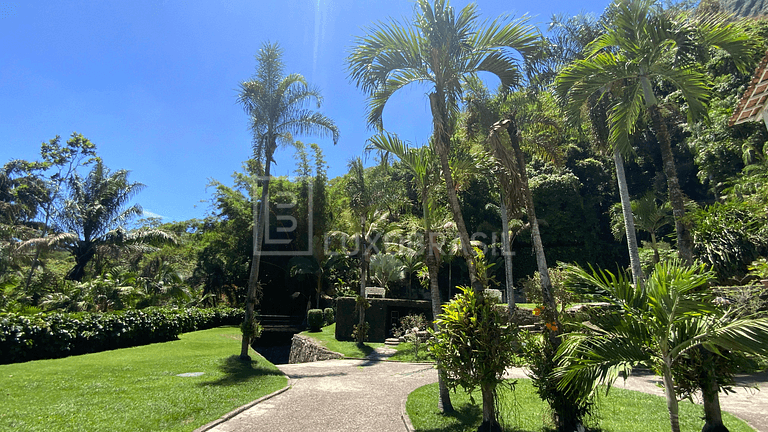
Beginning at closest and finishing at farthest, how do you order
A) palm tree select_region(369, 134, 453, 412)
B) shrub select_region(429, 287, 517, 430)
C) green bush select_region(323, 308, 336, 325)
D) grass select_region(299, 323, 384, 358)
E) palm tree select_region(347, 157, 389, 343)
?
shrub select_region(429, 287, 517, 430)
palm tree select_region(369, 134, 453, 412)
grass select_region(299, 323, 384, 358)
palm tree select_region(347, 157, 389, 343)
green bush select_region(323, 308, 336, 325)

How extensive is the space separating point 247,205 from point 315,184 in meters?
7.11

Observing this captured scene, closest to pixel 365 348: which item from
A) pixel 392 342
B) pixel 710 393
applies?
pixel 392 342

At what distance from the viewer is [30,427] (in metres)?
5.60

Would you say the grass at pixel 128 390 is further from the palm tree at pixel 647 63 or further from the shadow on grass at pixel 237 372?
the palm tree at pixel 647 63

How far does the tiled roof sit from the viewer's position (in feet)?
20.7

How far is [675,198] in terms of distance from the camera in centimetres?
1029

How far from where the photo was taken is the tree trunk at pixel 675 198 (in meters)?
9.86

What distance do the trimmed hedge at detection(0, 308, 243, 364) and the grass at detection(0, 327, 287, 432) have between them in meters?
0.72

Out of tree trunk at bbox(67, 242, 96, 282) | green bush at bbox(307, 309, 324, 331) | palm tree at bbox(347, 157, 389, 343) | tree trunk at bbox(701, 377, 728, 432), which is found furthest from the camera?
tree trunk at bbox(67, 242, 96, 282)

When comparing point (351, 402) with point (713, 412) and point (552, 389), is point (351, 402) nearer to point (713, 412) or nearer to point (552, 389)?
point (552, 389)

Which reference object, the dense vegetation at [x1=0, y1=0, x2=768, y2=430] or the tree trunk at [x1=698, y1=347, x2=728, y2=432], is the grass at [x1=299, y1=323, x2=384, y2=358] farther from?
the tree trunk at [x1=698, y1=347, x2=728, y2=432]

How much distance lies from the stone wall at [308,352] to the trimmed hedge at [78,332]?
5.56 m

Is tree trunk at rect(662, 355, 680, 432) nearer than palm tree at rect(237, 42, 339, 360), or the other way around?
tree trunk at rect(662, 355, 680, 432)

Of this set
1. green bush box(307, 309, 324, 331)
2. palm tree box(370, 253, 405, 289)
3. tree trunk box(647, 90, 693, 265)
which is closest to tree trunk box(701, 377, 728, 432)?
tree trunk box(647, 90, 693, 265)
